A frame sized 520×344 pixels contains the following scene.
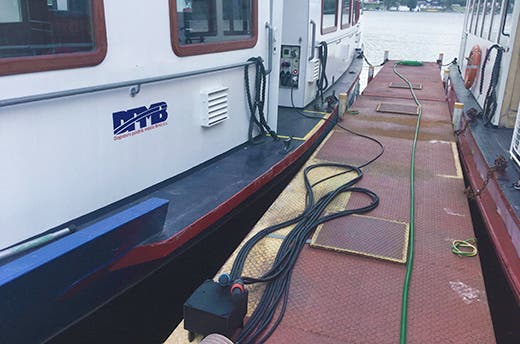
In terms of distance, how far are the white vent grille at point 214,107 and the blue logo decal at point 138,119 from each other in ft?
1.44

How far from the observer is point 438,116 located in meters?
7.16

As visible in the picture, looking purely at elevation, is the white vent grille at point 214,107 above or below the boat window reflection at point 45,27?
below

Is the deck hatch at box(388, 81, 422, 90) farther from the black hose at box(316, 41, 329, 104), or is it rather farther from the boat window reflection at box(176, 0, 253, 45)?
the boat window reflection at box(176, 0, 253, 45)

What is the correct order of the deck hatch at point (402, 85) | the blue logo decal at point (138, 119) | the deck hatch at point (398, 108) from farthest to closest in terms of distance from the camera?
the deck hatch at point (402, 85) → the deck hatch at point (398, 108) → the blue logo decal at point (138, 119)

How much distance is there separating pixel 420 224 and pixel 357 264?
843 mm

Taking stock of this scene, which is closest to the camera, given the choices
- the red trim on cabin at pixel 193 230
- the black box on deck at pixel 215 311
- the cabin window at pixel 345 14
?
the black box on deck at pixel 215 311

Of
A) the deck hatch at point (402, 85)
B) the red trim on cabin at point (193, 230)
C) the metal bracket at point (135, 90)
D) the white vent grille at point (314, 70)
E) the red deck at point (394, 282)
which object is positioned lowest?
the red deck at point (394, 282)

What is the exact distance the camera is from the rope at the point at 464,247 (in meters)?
3.13

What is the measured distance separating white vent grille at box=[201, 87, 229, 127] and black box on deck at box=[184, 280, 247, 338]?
5.58 feet

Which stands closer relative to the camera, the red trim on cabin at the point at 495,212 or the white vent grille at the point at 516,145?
the red trim on cabin at the point at 495,212

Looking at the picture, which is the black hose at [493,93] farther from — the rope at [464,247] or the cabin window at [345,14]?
the cabin window at [345,14]

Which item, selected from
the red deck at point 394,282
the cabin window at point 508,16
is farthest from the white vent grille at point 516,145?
the cabin window at point 508,16

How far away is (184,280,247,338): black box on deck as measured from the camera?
2221 mm

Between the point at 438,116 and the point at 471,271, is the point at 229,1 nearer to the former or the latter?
the point at 471,271
